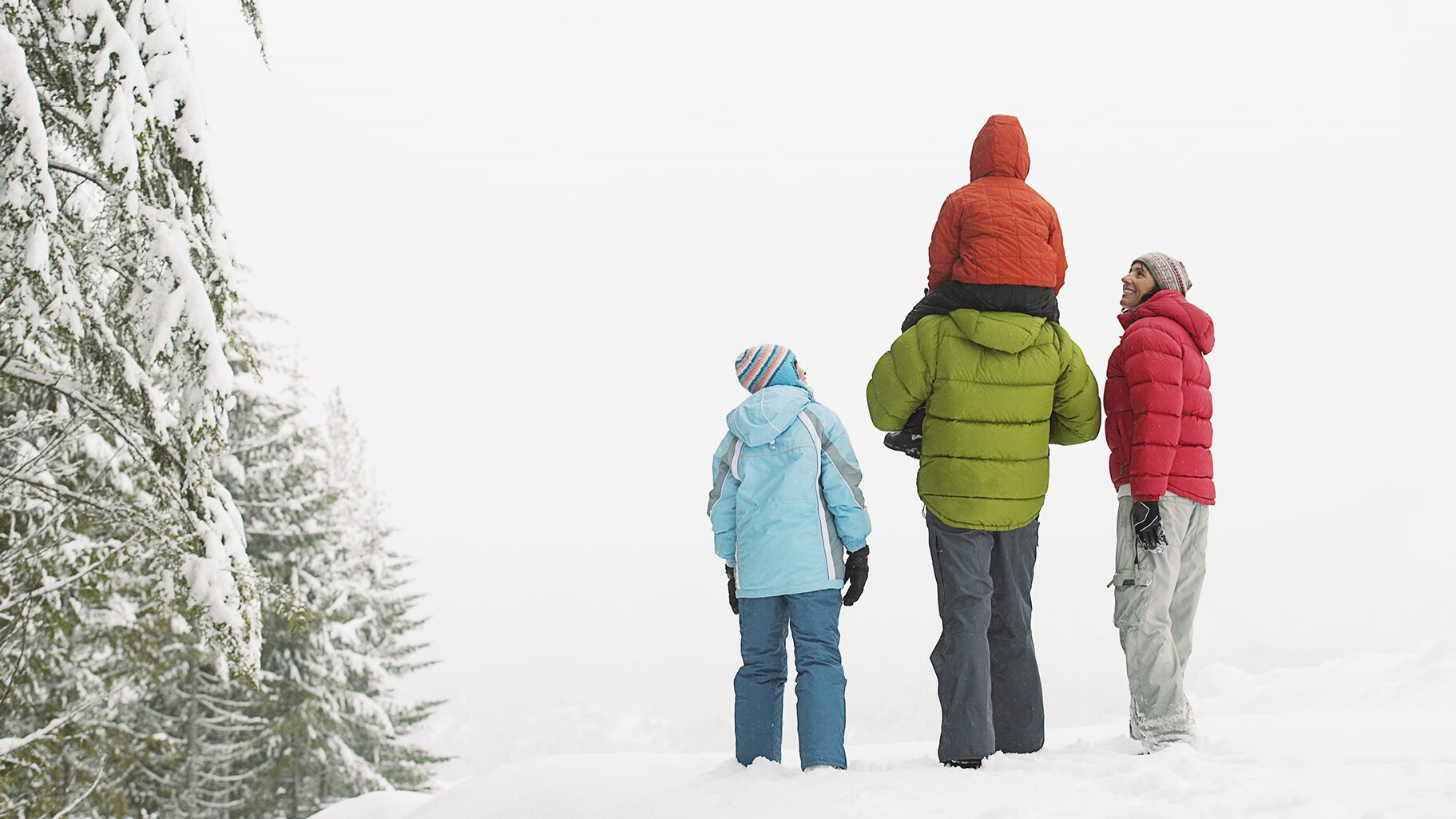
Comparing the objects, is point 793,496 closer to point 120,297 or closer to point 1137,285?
point 1137,285

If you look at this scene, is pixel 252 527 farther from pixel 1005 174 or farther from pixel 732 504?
A: pixel 1005 174

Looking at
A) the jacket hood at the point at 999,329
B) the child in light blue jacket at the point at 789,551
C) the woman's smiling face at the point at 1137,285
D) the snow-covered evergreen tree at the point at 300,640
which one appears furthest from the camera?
the snow-covered evergreen tree at the point at 300,640

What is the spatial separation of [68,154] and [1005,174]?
5040mm

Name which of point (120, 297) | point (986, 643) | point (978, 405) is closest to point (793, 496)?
point (978, 405)

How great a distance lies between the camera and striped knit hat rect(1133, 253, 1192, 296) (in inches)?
195

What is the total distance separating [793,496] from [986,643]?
1051 millimetres

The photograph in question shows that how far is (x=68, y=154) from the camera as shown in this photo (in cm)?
579

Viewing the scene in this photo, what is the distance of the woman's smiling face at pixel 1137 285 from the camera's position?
500 cm

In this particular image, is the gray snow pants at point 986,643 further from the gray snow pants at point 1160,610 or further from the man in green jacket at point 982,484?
the gray snow pants at point 1160,610

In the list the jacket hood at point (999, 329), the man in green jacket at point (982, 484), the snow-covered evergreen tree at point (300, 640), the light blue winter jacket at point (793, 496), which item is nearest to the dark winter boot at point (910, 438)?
the man in green jacket at point (982, 484)

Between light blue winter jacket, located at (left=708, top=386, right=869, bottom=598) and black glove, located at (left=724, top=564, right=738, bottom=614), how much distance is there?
0.16m

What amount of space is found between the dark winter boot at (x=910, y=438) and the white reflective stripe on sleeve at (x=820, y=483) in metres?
0.36

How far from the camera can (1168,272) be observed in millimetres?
4980

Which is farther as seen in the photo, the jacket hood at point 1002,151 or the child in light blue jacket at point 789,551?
the jacket hood at point 1002,151
